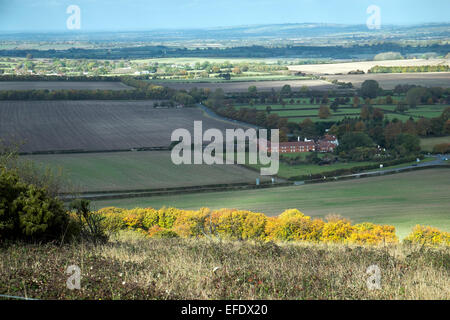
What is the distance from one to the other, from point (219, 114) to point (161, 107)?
993cm

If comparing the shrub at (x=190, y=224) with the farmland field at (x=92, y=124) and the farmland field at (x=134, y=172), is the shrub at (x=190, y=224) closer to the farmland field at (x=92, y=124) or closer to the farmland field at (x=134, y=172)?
the farmland field at (x=134, y=172)

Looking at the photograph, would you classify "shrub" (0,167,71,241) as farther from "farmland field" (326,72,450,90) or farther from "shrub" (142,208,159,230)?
"farmland field" (326,72,450,90)

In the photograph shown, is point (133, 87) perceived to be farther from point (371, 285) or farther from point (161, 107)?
point (371, 285)

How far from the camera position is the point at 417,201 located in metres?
29.5

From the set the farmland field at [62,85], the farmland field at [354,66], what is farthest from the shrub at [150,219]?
the farmland field at [354,66]

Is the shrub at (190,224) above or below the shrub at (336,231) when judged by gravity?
below

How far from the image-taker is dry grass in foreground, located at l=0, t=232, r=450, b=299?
747 centimetres

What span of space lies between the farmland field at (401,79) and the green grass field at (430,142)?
34.2 meters

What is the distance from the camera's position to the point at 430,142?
53188 mm

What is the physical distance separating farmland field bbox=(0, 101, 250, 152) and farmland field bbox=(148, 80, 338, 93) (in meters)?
16.8

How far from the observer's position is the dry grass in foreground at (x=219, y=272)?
7.47 meters

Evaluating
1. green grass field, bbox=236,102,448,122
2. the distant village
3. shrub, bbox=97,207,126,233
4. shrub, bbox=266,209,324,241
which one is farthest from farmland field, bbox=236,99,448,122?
shrub, bbox=266,209,324,241
